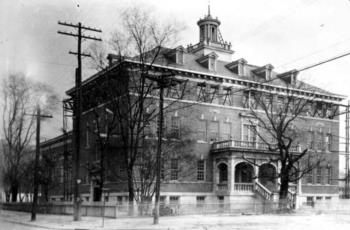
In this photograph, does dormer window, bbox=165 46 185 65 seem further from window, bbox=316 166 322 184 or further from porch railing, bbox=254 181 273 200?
window, bbox=316 166 322 184

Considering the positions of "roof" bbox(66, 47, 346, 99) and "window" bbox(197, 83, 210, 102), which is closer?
"roof" bbox(66, 47, 346, 99)

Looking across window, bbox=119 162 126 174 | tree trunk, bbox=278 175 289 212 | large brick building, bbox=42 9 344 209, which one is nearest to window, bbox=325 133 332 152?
large brick building, bbox=42 9 344 209

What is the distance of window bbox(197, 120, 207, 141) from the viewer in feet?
159

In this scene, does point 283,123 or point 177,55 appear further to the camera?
point 177,55

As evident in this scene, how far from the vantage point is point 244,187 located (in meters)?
46.1

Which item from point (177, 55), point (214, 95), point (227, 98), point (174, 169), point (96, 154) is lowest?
point (174, 169)

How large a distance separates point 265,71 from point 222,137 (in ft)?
32.3

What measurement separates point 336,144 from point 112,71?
2855 cm

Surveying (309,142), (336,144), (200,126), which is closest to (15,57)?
(200,126)

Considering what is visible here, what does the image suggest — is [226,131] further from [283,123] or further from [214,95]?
[283,123]

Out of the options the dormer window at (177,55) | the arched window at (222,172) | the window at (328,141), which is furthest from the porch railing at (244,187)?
the window at (328,141)

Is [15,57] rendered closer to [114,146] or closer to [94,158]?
[114,146]

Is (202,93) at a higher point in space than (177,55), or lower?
lower

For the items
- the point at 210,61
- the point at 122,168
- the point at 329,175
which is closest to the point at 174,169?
the point at 122,168
